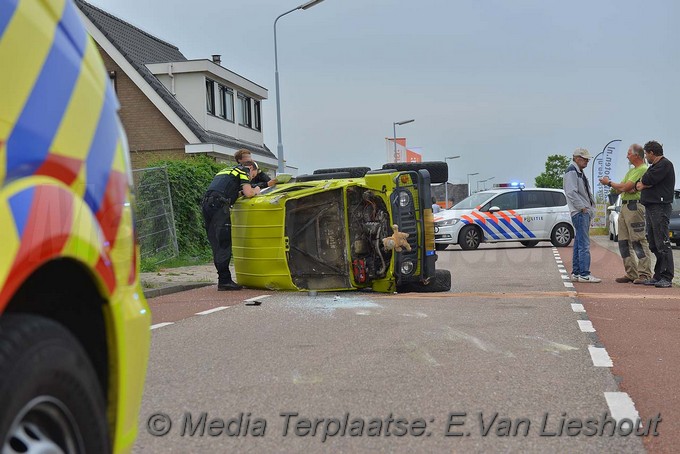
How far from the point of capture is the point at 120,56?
32875 millimetres

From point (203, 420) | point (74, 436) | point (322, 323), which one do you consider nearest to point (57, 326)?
point (74, 436)

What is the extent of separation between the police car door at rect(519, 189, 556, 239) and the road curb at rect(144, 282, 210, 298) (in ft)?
45.2

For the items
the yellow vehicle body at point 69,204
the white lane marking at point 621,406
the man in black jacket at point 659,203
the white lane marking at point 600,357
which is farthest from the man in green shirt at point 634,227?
the yellow vehicle body at point 69,204

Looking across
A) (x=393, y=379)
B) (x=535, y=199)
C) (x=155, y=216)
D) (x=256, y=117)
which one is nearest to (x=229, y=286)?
(x=155, y=216)

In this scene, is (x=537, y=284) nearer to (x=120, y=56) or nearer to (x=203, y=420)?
(x=203, y=420)

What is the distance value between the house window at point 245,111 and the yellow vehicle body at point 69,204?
3809 cm

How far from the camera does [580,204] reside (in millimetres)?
13250

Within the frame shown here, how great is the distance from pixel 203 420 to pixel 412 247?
693cm

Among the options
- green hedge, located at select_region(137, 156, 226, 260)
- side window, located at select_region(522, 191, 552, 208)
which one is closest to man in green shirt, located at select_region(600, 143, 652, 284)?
green hedge, located at select_region(137, 156, 226, 260)

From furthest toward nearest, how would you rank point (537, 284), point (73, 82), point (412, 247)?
point (537, 284) < point (412, 247) < point (73, 82)

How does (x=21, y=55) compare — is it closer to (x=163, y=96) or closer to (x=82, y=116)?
(x=82, y=116)

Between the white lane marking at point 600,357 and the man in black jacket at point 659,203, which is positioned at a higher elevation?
the man in black jacket at point 659,203

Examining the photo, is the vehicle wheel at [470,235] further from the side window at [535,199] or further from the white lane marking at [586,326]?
the white lane marking at [586,326]

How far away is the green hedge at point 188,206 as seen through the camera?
67.5ft
